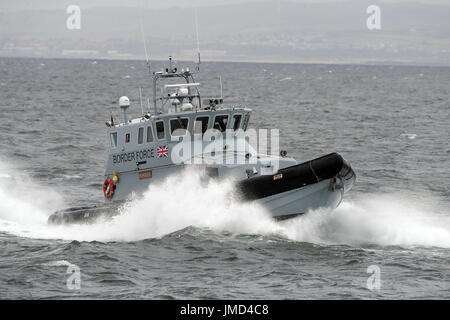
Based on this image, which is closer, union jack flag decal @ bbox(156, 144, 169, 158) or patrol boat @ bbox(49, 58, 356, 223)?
patrol boat @ bbox(49, 58, 356, 223)

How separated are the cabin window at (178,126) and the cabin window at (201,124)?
10.4 inches

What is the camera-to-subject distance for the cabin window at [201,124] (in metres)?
20.5

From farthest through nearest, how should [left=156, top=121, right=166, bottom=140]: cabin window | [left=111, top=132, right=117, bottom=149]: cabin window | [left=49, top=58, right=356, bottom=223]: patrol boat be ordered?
[left=111, top=132, right=117, bottom=149]: cabin window, [left=156, top=121, right=166, bottom=140]: cabin window, [left=49, top=58, right=356, bottom=223]: patrol boat

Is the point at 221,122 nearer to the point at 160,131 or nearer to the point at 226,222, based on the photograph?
the point at 160,131

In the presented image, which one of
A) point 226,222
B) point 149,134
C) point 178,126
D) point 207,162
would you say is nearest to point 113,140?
point 149,134

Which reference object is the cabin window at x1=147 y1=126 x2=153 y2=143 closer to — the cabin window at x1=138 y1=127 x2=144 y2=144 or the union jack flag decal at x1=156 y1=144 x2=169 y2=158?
the cabin window at x1=138 y1=127 x2=144 y2=144

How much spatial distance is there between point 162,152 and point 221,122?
1.78 m

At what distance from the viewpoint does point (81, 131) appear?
45312 millimetres

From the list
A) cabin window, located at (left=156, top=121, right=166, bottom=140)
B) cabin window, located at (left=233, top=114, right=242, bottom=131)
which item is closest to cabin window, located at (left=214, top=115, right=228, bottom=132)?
cabin window, located at (left=233, top=114, right=242, bottom=131)

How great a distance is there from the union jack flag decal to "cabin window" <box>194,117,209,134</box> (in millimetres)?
Result: 896

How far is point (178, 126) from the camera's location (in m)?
20.4

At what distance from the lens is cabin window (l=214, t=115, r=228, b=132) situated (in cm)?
2078

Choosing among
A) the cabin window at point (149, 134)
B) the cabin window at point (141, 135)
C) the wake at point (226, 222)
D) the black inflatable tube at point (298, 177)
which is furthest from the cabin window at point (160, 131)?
the black inflatable tube at point (298, 177)

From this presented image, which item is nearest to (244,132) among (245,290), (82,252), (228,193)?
(228,193)
